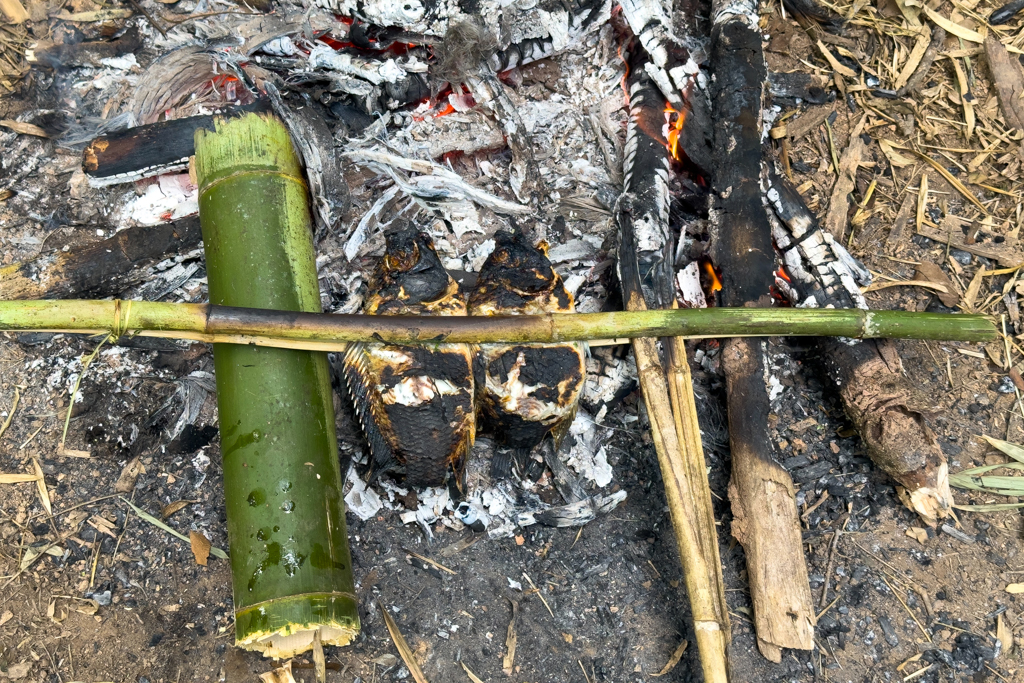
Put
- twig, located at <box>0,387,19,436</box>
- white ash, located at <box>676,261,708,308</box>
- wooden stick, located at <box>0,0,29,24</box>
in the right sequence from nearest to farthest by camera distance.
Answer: twig, located at <box>0,387,19,436</box>
white ash, located at <box>676,261,708,308</box>
wooden stick, located at <box>0,0,29,24</box>

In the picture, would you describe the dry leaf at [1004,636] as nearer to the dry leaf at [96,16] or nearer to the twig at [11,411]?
the twig at [11,411]

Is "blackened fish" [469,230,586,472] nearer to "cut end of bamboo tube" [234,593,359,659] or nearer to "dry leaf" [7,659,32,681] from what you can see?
"cut end of bamboo tube" [234,593,359,659]

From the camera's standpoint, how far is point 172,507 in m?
2.66

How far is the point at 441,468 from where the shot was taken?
248 cm

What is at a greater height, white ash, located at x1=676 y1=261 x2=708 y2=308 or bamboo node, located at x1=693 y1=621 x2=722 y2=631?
white ash, located at x1=676 y1=261 x2=708 y2=308

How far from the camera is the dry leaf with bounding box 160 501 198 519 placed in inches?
104

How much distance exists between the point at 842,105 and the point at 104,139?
3.37 m

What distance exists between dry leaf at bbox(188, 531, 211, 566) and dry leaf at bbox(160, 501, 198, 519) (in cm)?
11

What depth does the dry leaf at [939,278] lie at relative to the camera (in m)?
3.09

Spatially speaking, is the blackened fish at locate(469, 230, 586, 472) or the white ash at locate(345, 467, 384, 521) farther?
the white ash at locate(345, 467, 384, 521)

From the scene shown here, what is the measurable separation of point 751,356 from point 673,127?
43.3 inches

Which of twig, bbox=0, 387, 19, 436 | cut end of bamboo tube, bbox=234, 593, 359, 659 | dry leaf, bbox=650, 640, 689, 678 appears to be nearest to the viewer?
cut end of bamboo tube, bbox=234, 593, 359, 659

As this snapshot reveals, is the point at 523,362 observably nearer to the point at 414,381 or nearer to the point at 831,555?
the point at 414,381

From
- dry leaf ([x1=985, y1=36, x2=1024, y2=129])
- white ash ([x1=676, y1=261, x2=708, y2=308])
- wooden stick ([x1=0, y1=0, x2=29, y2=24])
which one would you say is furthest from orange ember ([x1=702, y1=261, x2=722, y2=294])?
wooden stick ([x1=0, y1=0, x2=29, y2=24])
